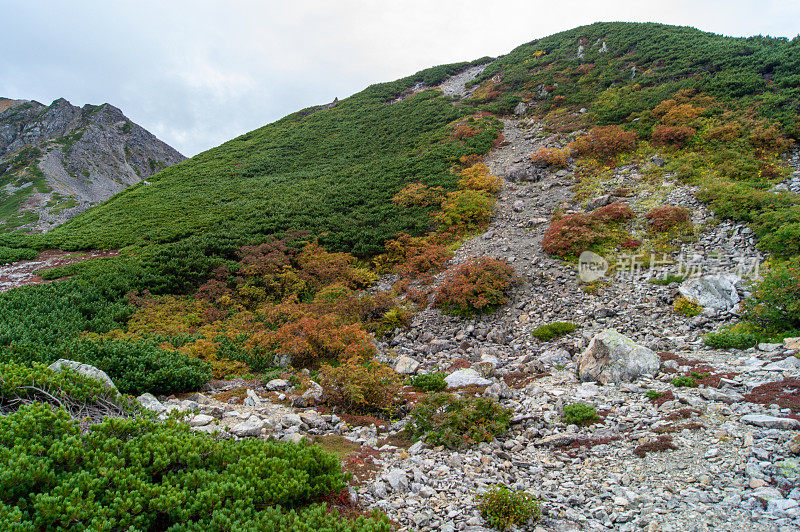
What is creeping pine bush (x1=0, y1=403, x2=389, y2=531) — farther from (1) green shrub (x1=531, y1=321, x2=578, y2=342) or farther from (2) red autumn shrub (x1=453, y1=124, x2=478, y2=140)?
(2) red autumn shrub (x1=453, y1=124, x2=478, y2=140)

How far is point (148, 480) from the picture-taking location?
4188mm

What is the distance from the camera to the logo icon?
12781 mm

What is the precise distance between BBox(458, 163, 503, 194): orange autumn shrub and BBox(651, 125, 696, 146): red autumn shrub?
831 centimetres

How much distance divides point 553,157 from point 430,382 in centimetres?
1835

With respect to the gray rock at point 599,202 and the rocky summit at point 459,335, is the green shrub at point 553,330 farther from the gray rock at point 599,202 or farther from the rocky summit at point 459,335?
the gray rock at point 599,202

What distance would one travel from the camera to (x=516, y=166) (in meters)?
23.9

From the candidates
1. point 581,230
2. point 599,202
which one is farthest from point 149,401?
point 599,202

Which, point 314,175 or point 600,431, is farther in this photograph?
point 314,175

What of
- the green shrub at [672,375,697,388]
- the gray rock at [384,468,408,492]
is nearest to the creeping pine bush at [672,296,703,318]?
the green shrub at [672,375,697,388]

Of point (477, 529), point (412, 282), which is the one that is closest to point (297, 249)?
point (412, 282)

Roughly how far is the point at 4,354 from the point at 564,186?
2155cm

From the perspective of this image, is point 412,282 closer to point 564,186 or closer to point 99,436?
point 564,186

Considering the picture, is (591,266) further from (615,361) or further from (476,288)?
(615,361)

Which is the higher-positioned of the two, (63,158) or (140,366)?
(63,158)
